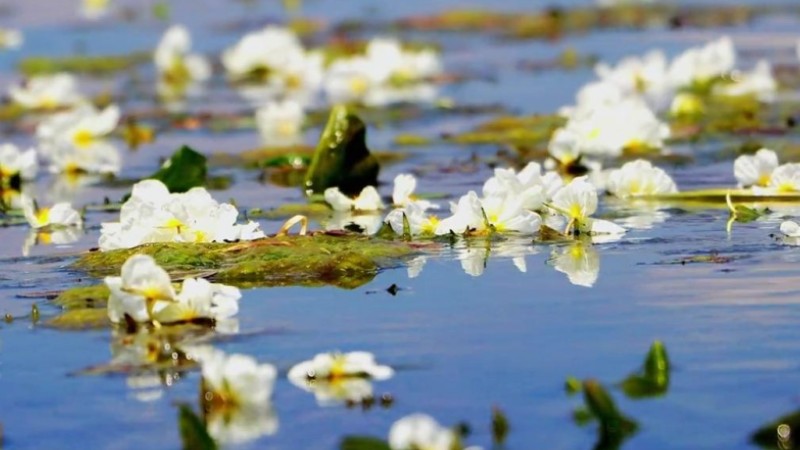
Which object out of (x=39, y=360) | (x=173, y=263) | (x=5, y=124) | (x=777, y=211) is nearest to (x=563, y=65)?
(x=5, y=124)

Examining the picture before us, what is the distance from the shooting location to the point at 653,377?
4000 millimetres

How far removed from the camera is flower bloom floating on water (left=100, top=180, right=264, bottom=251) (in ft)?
19.2

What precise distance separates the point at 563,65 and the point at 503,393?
37.6 feet

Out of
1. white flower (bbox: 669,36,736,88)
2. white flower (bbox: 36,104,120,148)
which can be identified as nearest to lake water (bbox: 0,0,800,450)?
white flower (bbox: 36,104,120,148)

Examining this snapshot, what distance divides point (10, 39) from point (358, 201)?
13132mm

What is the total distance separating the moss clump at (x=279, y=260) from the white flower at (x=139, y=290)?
707 millimetres

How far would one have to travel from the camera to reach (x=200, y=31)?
22062mm

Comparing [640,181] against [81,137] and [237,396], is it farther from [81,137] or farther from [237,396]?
[81,137]

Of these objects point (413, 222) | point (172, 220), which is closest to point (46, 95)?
point (413, 222)

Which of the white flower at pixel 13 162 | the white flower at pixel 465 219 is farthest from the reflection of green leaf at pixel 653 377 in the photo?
the white flower at pixel 13 162

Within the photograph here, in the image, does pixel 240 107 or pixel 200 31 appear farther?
pixel 200 31

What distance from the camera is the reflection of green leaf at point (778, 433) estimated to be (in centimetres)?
358

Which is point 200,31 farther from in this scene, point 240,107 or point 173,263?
point 173,263

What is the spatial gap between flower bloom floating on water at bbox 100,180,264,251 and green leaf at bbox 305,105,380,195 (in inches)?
80.4
